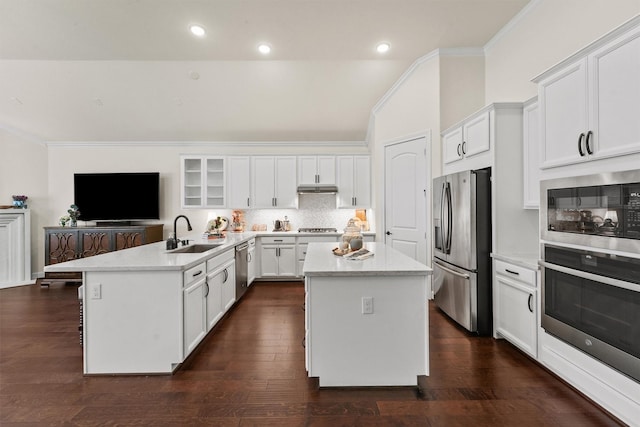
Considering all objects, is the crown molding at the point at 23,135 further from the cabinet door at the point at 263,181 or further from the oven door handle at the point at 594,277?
the oven door handle at the point at 594,277

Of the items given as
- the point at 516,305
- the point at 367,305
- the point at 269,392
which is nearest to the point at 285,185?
the point at 367,305

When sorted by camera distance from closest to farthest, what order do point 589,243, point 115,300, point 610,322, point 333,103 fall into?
point 610,322 → point 589,243 → point 115,300 → point 333,103

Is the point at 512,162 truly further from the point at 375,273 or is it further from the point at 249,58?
the point at 249,58

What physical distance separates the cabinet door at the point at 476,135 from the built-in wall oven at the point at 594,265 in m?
0.90

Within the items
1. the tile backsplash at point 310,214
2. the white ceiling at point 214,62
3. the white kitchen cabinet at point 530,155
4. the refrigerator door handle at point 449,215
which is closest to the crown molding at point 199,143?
the white ceiling at point 214,62

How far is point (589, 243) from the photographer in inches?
72.2

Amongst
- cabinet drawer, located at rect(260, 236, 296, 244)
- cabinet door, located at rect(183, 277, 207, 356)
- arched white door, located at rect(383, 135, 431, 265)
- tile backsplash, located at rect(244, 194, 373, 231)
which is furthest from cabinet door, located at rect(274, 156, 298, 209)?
cabinet door, located at rect(183, 277, 207, 356)

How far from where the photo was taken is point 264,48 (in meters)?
3.67

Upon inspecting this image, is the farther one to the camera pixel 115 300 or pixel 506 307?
pixel 506 307

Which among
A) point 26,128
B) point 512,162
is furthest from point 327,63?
point 26,128

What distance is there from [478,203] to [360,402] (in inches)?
84.8

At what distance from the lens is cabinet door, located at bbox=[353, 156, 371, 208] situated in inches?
223

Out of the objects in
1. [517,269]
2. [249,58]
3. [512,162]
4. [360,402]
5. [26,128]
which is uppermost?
[249,58]

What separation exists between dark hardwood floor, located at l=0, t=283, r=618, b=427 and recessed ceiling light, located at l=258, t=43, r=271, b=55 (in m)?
3.43
